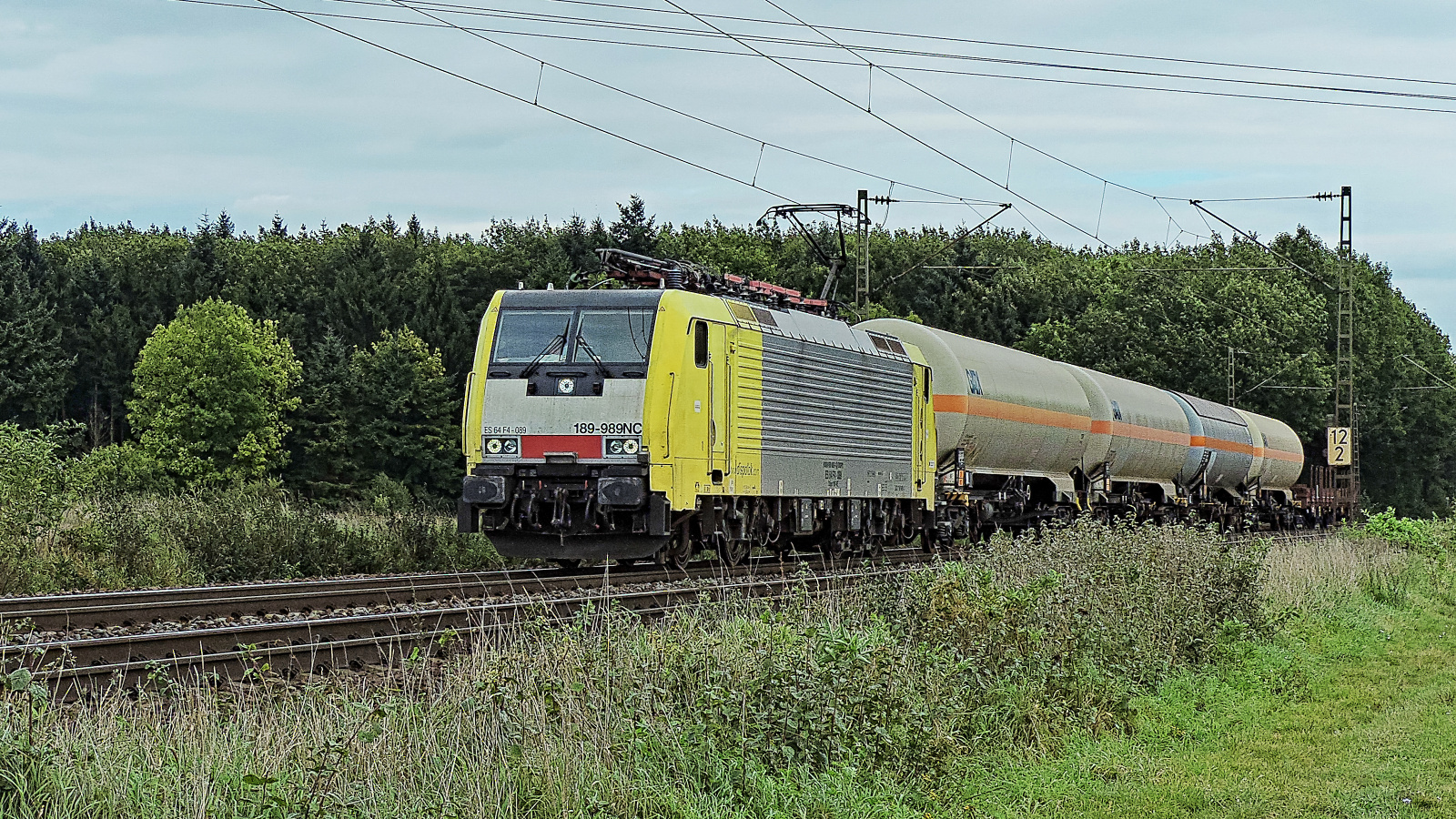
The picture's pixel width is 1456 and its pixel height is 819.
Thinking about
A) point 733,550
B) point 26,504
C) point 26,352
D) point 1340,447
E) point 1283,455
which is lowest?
point 733,550

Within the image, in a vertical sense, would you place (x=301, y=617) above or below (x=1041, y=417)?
below

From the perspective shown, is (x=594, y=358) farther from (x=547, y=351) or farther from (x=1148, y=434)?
(x=1148, y=434)

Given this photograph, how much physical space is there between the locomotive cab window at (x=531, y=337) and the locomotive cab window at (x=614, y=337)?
0.21 m

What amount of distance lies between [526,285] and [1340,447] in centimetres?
2826

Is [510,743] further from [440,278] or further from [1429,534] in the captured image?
[440,278]

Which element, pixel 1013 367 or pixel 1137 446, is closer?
pixel 1013 367

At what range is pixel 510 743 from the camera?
6750 millimetres

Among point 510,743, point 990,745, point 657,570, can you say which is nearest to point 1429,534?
point 657,570

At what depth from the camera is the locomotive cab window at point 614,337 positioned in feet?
57.4

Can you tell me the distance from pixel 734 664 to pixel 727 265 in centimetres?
7576

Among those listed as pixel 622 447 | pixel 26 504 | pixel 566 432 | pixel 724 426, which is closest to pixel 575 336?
pixel 566 432

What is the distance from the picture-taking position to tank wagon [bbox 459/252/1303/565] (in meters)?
17.3

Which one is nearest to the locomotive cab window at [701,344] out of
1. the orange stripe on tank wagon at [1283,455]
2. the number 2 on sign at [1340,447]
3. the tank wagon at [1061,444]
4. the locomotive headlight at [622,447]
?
the locomotive headlight at [622,447]

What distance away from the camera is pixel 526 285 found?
55.3 metres
